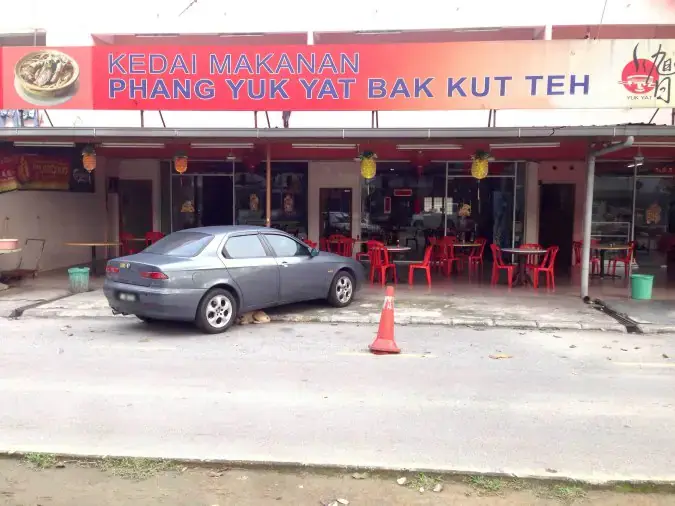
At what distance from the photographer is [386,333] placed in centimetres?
743

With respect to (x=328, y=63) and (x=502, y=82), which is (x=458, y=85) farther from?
(x=328, y=63)

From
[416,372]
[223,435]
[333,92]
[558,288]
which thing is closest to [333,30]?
[333,92]

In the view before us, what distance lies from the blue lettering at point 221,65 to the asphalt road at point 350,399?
535cm

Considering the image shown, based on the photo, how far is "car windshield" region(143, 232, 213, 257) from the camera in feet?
27.7

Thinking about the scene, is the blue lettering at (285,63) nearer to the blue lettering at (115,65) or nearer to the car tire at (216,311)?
the blue lettering at (115,65)

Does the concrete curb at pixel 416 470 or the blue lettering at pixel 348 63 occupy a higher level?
Answer: the blue lettering at pixel 348 63

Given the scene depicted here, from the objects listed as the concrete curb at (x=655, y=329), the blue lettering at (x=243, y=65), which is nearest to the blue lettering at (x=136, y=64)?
the blue lettering at (x=243, y=65)

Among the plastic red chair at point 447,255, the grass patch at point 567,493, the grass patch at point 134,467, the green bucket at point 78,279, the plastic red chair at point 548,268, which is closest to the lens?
the grass patch at point 567,493

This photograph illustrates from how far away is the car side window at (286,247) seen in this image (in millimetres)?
9302

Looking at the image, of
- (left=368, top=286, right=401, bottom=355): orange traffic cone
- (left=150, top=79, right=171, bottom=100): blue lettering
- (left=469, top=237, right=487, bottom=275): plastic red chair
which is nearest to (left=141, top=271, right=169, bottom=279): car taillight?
(left=368, top=286, right=401, bottom=355): orange traffic cone

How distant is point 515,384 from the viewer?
6051 millimetres

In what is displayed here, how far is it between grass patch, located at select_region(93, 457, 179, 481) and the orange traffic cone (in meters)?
3.67

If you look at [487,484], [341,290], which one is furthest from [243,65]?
[487,484]

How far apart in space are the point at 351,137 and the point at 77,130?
4916 mm
